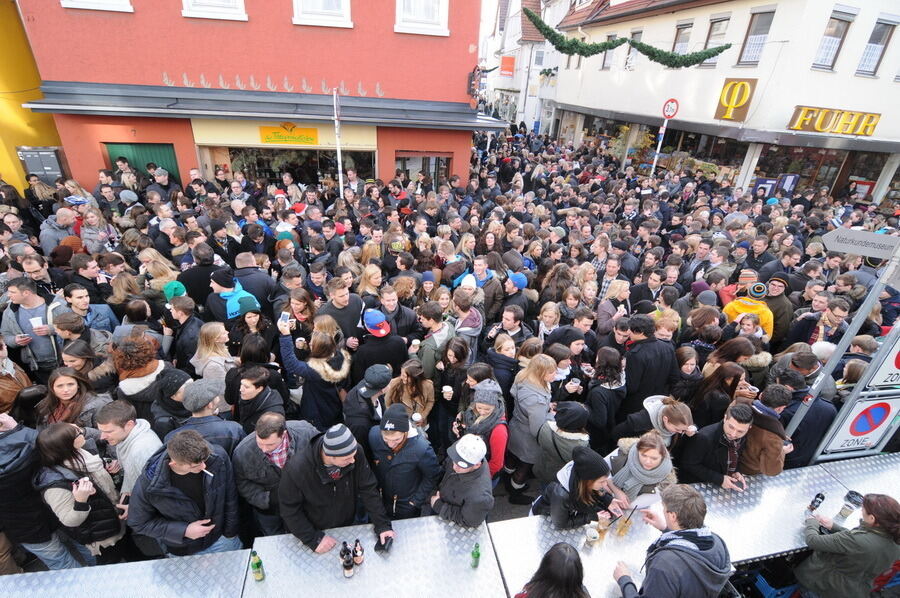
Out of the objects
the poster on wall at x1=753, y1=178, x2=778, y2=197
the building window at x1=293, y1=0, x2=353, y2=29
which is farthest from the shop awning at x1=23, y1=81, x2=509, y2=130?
the poster on wall at x1=753, y1=178, x2=778, y2=197

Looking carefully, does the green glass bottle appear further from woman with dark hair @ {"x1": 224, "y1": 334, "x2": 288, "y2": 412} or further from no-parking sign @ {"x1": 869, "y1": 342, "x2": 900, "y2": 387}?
no-parking sign @ {"x1": 869, "y1": 342, "x2": 900, "y2": 387}

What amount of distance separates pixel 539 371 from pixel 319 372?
83.5 inches

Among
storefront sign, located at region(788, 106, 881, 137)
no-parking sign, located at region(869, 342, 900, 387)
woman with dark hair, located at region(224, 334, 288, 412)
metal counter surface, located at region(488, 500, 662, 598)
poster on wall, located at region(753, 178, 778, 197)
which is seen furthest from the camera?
poster on wall, located at region(753, 178, 778, 197)

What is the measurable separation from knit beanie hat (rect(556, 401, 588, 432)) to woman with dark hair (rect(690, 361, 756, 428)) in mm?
1712

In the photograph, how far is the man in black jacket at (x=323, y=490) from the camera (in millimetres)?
2859

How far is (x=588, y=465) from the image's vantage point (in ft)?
9.90

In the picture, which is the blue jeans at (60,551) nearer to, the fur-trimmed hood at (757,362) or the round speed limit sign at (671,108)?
the fur-trimmed hood at (757,362)

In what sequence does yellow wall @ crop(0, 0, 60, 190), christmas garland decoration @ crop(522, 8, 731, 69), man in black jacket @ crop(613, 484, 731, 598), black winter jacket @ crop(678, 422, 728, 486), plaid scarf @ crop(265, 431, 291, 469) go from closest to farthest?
man in black jacket @ crop(613, 484, 731, 598), plaid scarf @ crop(265, 431, 291, 469), black winter jacket @ crop(678, 422, 728, 486), yellow wall @ crop(0, 0, 60, 190), christmas garland decoration @ crop(522, 8, 731, 69)

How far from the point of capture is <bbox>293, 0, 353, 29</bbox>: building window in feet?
34.8

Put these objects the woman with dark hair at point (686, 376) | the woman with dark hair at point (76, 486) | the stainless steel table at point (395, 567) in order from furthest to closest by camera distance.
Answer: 1. the woman with dark hair at point (686, 376)
2. the woman with dark hair at point (76, 486)
3. the stainless steel table at point (395, 567)

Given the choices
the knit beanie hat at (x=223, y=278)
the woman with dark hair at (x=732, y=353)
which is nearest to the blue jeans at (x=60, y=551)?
the knit beanie hat at (x=223, y=278)

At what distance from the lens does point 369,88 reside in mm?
11688

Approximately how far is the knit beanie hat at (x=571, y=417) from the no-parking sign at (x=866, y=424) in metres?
2.61

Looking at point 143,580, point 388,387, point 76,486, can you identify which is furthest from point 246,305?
point 143,580
